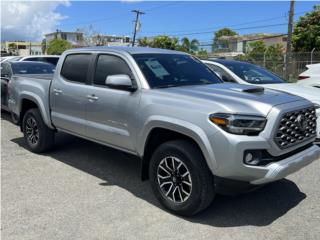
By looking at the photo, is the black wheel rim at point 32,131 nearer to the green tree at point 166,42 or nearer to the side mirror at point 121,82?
the side mirror at point 121,82

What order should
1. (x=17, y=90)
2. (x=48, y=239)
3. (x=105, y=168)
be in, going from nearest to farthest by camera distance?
(x=48, y=239)
(x=105, y=168)
(x=17, y=90)

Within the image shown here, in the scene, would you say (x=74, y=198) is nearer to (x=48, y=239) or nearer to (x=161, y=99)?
(x=48, y=239)

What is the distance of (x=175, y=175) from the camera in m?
4.32

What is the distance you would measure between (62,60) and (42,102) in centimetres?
81

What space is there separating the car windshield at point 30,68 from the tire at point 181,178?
6601 millimetres

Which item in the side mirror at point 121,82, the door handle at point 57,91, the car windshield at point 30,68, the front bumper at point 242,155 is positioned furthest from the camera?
the car windshield at point 30,68

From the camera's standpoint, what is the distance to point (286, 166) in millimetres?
3930

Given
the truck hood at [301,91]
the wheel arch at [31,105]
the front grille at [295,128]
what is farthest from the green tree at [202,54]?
the front grille at [295,128]

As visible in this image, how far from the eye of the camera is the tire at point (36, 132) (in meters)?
6.68

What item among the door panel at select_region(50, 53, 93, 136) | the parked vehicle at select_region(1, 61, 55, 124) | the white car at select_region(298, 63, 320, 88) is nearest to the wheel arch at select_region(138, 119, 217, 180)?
the door panel at select_region(50, 53, 93, 136)

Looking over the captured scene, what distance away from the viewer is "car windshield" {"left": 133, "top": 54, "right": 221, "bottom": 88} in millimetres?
4926

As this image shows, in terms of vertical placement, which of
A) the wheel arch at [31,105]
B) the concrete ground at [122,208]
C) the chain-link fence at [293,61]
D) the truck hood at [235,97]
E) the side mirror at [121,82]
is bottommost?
the concrete ground at [122,208]

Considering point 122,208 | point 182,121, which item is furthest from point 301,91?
point 122,208

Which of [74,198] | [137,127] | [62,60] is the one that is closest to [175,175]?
[137,127]
